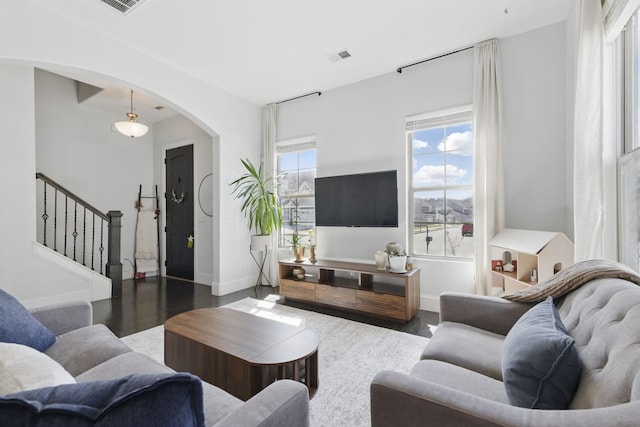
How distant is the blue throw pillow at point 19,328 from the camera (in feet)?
4.32

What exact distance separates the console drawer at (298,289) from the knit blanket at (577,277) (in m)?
2.31

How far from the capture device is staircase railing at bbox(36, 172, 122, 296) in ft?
13.7

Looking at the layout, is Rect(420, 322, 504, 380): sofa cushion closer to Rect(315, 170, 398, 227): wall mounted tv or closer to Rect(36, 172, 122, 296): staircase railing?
Rect(315, 170, 398, 227): wall mounted tv

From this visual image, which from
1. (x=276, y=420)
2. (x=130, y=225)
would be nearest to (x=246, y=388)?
(x=276, y=420)

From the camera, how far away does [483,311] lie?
1.83 meters

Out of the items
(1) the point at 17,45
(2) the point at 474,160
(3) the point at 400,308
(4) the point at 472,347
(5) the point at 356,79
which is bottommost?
(3) the point at 400,308

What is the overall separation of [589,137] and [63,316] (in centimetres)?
350

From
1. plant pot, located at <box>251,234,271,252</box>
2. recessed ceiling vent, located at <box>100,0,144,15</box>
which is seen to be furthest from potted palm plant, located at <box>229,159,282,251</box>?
recessed ceiling vent, located at <box>100,0,144,15</box>

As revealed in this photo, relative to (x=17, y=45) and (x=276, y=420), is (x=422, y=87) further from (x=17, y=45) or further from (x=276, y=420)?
(x=17, y=45)

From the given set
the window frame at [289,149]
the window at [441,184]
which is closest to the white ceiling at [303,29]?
the window at [441,184]

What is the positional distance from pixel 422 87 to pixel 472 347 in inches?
117

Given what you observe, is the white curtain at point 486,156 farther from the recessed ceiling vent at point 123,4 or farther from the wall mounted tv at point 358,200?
the recessed ceiling vent at point 123,4

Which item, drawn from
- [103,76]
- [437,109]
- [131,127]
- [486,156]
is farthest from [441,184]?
[131,127]

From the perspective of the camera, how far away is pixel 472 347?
1.54 metres
